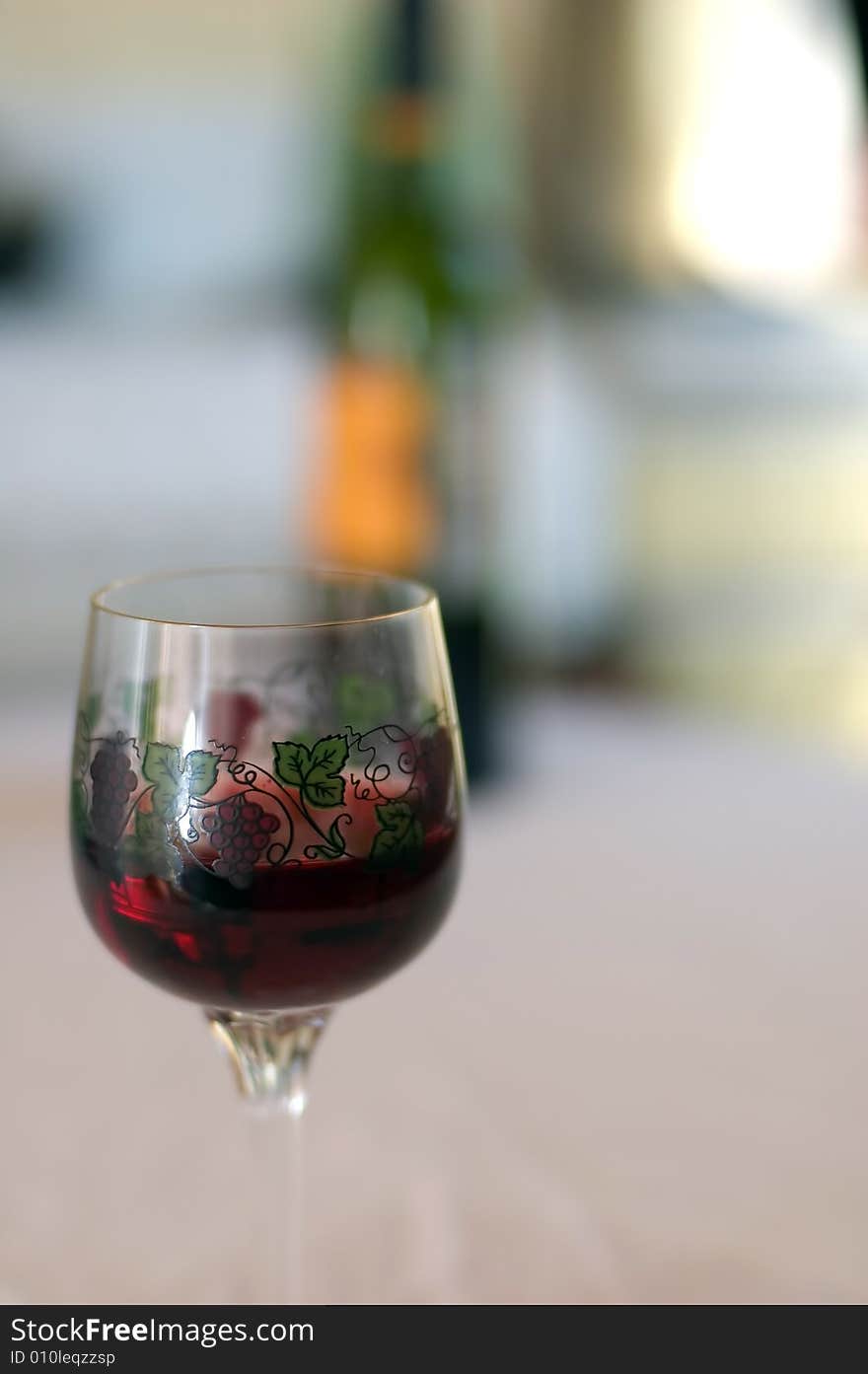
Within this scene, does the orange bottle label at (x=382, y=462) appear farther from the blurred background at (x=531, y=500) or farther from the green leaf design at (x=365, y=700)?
the green leaf design at (x=365, y=700)

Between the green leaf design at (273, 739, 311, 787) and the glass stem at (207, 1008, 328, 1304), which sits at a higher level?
the green leaf design at (273, 739, 311, 787)

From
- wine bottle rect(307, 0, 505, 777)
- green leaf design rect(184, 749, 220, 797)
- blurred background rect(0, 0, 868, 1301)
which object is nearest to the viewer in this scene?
green leaf design rect(184, 749, 220, 797)

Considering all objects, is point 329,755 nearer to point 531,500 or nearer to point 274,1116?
point 274,1116

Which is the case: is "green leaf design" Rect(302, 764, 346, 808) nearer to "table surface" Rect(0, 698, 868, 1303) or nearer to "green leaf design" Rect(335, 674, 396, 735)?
"green leaf design" Rect(335, 674, 396, 735)

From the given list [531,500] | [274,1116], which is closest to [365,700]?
[274,1116]

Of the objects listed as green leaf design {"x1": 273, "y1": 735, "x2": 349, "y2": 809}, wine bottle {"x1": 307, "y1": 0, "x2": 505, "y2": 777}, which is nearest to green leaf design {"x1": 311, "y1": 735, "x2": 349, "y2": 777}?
green leaf design {"x1": 273, "y1": 735, "x2": 349, "y2": 809}

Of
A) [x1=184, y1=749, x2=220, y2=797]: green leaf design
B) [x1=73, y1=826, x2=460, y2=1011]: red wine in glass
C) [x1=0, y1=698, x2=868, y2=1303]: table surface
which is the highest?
[x1=184, y1=749, x2=220, y2=797]: green leaf design
